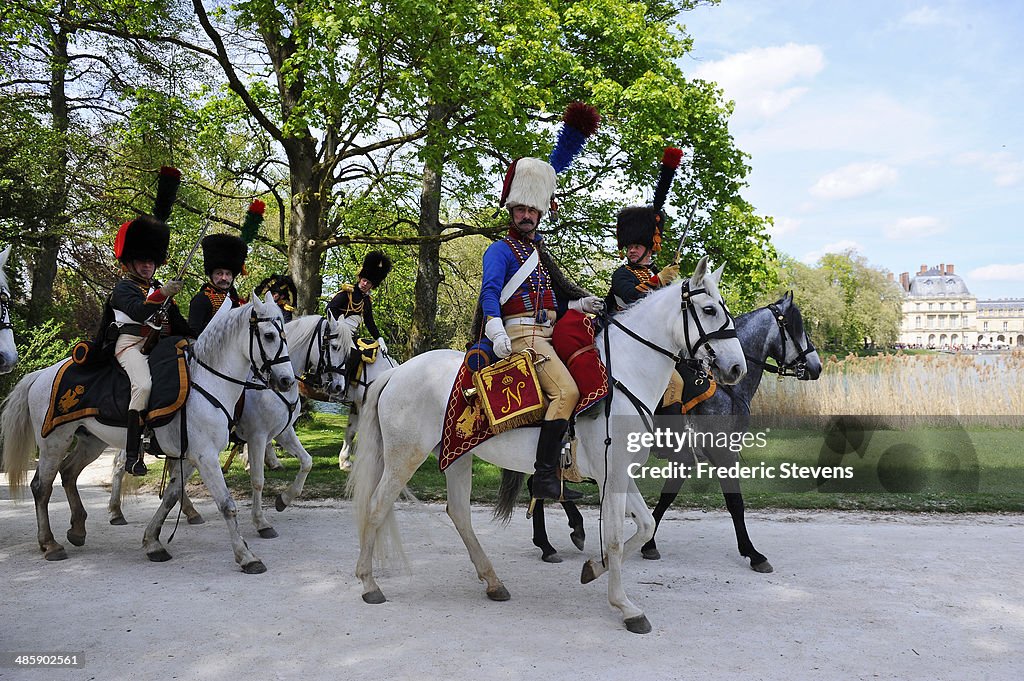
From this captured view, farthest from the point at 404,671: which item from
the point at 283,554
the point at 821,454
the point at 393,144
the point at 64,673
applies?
the point at 393,144

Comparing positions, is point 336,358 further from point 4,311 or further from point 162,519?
point 4,311

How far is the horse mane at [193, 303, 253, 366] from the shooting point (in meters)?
6.38

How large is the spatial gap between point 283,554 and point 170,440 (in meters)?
1.42

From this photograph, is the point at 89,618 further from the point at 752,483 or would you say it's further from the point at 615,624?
the point at 752,483

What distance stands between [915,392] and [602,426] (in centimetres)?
1120

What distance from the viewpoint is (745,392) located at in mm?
6801

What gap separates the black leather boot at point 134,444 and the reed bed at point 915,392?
12104 millimetres

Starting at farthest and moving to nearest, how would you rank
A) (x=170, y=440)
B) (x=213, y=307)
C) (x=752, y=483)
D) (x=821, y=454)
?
(x=821, y=454), (x=752, y=483), (x=213, y=307), (x=170, y=440)

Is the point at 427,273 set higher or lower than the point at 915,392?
higher

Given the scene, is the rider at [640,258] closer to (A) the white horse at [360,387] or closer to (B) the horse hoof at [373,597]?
(B) the horse hoof at [373,597]

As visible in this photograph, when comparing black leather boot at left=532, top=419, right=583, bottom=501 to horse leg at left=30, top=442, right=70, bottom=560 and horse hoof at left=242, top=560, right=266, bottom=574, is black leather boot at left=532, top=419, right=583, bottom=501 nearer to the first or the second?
horse hoof at left=242, top=560, right=266, bottom=574

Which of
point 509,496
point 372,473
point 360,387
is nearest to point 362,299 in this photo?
point 360,387

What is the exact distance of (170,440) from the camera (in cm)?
620

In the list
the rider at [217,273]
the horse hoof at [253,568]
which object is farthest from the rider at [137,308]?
the horse hoof at [253,568]
